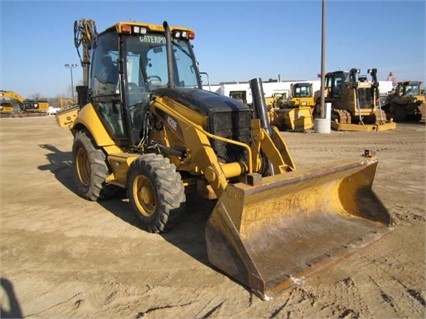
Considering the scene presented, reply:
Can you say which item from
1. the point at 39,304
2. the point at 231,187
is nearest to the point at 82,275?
the point at 39,304

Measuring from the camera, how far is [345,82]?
19.4 metres

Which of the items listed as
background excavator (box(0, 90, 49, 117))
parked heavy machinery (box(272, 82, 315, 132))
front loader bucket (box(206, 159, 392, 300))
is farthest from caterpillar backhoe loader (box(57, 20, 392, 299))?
background excavator (box(0, 90, 49, 117))

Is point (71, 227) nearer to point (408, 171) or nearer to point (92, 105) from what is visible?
point (92, 105)

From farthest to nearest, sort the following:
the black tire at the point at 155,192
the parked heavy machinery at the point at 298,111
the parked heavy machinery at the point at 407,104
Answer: the parked heavy machinery at the point at 407,104
the parked heavy machinery at the point at 298,111
the black tire at the point at 155,192

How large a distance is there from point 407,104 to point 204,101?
20278 millimetres

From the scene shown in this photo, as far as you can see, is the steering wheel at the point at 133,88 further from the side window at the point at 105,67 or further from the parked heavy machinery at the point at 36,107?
the parked heavy machinery at the point at 36,107

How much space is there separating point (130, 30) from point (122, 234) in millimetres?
2832

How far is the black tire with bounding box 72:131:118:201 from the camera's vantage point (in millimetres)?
6035

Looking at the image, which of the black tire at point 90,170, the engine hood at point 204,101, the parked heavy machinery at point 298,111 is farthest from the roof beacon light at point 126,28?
the parked heavy machinery at point 298,111

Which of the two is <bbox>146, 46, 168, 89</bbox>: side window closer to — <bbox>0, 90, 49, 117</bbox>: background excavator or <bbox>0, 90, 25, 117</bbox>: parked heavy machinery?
<bbox>0, 90, 49, 117</bbox>: background excavator

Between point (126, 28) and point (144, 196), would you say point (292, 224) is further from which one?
point (126, 28)

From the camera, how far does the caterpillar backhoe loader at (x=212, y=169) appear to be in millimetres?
3695

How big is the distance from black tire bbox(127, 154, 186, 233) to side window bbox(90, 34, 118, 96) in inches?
64.2

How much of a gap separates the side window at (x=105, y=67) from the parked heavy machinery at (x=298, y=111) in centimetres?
1319
